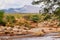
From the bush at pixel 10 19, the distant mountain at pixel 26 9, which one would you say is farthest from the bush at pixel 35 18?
the bush at pixel 10 19

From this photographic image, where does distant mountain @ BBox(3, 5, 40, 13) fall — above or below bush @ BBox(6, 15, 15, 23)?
above

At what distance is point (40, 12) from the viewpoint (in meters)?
Answer: 5.93

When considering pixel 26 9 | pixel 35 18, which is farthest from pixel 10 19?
pixel 35 18

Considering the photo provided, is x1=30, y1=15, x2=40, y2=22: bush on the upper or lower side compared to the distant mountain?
lower

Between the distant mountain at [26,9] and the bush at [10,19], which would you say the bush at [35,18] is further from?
the bush at [10,19]

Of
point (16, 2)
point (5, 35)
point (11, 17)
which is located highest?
point (16, 2)

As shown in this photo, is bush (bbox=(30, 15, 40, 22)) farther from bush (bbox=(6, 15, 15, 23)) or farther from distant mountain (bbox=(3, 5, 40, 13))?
bush (bbox=(6, 15, 15, 23))

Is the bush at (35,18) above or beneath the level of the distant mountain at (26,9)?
beneath

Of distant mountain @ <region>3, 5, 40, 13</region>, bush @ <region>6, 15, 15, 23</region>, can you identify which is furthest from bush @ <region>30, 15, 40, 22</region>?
bush @ <region>6, 15, 15, 23</region>

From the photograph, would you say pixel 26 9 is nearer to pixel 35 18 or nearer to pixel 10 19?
pixel 35 18

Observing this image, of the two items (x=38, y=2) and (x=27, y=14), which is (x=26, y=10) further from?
(x=38, y=2)

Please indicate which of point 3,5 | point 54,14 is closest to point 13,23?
point 3,5

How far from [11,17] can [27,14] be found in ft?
1.45

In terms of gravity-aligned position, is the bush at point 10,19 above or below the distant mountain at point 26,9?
below
